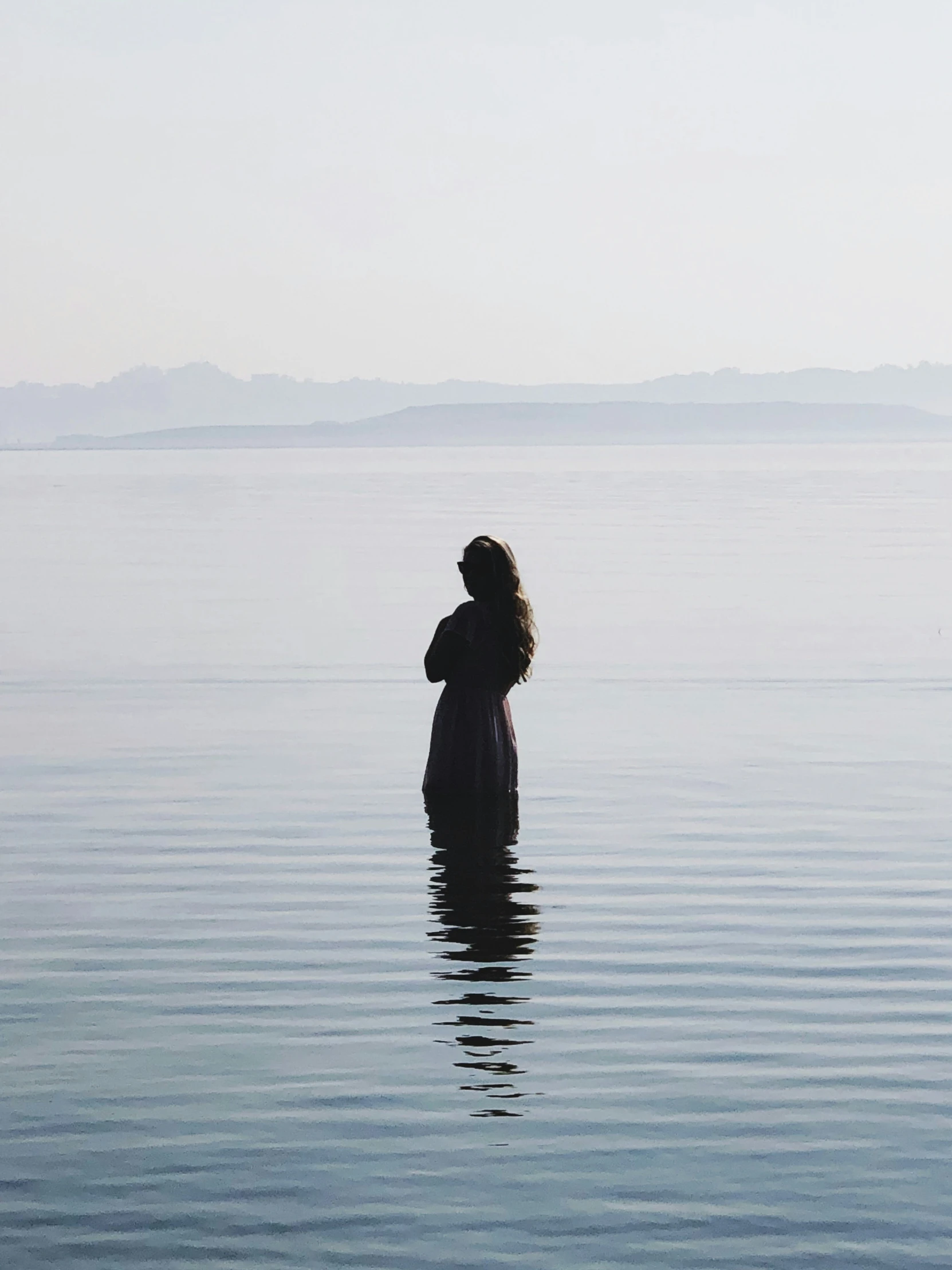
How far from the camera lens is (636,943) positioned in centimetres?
987

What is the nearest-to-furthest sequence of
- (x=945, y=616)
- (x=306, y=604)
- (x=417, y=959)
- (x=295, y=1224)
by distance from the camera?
(x=295, y=1224) < (x=417, y=959) < (x=945, y=616) < (x=306, y=604)

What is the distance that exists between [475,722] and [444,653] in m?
0.55

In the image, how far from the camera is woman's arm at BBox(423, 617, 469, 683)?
12.5 m

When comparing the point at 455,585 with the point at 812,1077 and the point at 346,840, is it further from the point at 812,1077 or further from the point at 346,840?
the point at 812,1077

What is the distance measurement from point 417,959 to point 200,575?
28.0 metres

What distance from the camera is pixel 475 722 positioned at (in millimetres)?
12836

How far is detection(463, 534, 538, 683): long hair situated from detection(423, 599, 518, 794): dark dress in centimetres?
8

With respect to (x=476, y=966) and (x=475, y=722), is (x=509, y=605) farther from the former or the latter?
(x=476, y=966)

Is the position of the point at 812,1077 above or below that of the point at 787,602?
below

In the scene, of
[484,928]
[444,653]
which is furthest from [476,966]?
[444,653]

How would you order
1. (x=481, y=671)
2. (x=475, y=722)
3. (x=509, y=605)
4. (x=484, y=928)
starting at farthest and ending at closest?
(x=475, y=722)
(x=481, y=671)
(x=509, y=605)
(x=484, y=928)

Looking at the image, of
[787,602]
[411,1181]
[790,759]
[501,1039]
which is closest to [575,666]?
[790,759]

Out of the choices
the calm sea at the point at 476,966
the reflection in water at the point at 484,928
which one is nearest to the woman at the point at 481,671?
the reflection in water at the point at 484,928

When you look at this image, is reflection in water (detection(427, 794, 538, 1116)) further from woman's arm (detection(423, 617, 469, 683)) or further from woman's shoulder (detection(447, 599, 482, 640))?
woman's shoulder (detection(447, 599, 482, 640))
